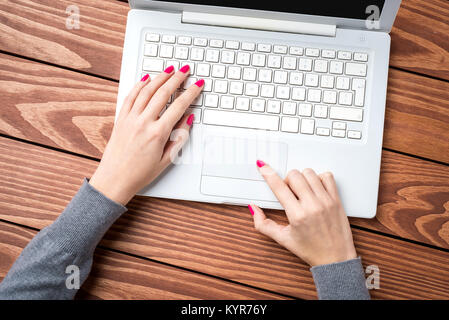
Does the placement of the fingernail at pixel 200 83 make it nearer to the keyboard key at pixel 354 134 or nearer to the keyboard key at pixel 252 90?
the keyboard key at pixel 252 90

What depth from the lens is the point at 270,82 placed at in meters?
0.75

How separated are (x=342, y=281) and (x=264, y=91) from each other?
1.27 feet

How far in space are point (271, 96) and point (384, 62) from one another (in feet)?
0.77

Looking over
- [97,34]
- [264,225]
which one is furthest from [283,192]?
[97,34]

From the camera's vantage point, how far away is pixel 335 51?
0.75 metres

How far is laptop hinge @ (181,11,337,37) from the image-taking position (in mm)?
742

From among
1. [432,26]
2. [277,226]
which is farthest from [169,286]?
[432,26]

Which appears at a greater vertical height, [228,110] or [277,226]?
[228,110]

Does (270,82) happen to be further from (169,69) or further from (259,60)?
(169,69)

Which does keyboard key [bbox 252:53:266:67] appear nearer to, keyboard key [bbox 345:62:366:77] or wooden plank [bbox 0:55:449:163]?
keyboard key [bbox 345:62:366:77]

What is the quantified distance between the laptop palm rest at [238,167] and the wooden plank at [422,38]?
326 mm
